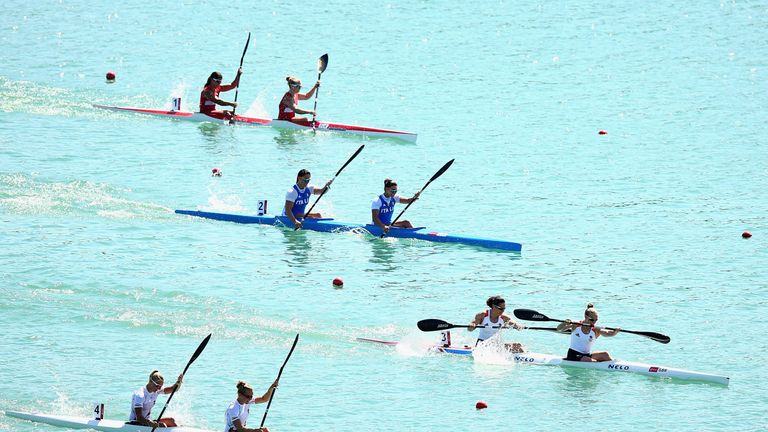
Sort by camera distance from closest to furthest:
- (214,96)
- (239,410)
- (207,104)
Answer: (239,410) → (214,96) → (207,104)

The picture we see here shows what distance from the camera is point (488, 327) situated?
21.0 meters

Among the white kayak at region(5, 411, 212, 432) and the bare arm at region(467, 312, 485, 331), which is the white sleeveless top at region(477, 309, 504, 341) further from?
the white kayak at region(5, 411, 212, 432)

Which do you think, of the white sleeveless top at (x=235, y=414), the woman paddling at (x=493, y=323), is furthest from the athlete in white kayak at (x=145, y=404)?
the woman paddling at (x=493, y=323)

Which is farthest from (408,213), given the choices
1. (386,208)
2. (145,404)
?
(145,404)

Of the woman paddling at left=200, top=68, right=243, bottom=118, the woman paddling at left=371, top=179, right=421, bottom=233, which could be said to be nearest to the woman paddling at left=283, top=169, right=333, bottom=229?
the woman paddling at left=371, top=179, right=421, bottom=233

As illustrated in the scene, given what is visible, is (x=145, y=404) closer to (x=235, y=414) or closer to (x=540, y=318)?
(x=235, y=414)

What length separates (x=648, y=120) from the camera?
36156mm

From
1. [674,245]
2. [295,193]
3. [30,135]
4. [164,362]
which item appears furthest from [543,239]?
[30,135]

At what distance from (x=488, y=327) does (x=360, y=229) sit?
611 centimetres

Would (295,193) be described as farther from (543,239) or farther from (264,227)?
(543,239)

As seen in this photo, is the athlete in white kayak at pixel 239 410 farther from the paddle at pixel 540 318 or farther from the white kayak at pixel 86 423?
the paddle at pixel 540 318

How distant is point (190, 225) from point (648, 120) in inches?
557

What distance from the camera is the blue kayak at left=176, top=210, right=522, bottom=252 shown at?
85.3 feet

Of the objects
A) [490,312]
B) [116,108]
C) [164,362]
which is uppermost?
[116,108]
